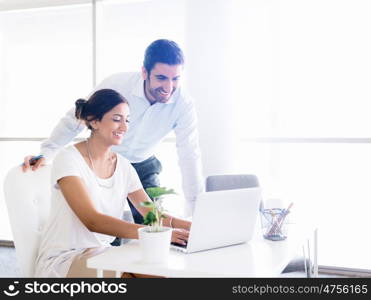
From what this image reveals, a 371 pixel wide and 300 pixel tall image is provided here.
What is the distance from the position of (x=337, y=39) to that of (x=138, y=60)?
1.69 meters

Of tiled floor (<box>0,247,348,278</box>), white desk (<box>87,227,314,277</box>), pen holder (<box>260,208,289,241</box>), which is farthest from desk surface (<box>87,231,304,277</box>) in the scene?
tiled floor (<box>0,247,348,278</box>)

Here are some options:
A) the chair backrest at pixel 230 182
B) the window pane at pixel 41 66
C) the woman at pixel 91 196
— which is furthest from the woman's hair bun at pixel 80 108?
the window pane at pixel 41 66

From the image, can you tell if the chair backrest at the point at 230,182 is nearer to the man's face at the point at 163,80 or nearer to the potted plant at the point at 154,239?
the man's face at the point at 163,80

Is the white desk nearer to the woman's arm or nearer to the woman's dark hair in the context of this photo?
the woman's arm

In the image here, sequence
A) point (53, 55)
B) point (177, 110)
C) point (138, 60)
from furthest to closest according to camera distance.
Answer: point (53, 55) → point (138, 60) → point (177, 110)

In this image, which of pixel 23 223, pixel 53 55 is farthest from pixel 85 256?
pixel 53 55

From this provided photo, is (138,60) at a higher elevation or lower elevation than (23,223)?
higher

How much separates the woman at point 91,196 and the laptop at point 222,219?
107 millimetres

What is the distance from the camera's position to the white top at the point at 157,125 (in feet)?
8.45

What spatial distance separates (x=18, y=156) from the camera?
4.50 meters

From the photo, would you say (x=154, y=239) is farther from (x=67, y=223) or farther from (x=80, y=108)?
(x=80, y=108)

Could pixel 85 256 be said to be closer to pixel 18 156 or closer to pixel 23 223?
pixel 23 223

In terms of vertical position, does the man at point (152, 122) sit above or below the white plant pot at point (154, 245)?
above

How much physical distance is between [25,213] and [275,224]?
100 cm
